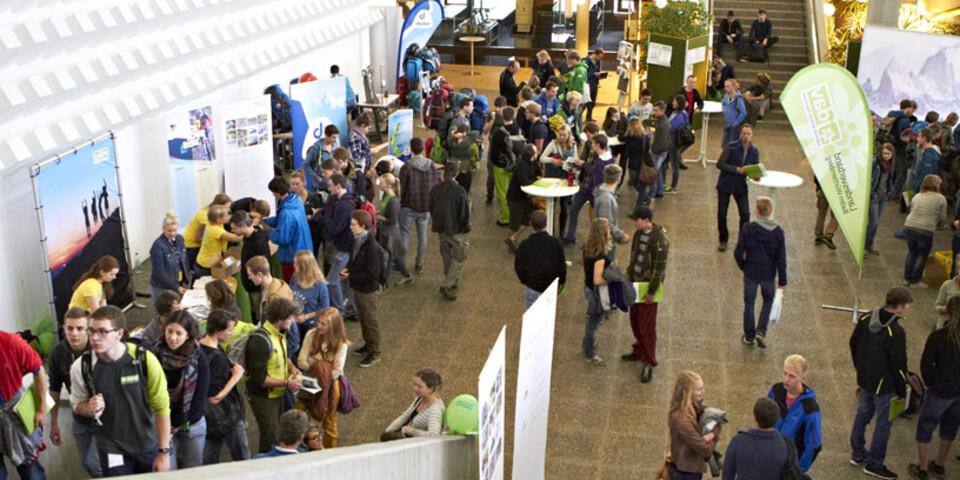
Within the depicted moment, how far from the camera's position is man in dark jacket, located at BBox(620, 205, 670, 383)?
8516mm

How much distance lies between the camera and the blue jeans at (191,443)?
6.19m

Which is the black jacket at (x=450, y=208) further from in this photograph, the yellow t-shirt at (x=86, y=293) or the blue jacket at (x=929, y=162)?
the blue jacket at (x=929, y=162)

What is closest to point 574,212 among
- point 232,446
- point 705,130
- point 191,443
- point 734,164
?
point 734,164

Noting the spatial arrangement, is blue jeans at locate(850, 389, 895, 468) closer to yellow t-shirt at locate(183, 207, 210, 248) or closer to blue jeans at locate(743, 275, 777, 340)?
blue jeans at locate(743, 275, 777, 340)

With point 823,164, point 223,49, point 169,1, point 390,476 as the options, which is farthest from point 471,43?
point 390,476

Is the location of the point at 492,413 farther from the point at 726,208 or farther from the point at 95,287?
the point at 726,208

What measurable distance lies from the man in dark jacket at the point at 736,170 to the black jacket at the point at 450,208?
302 centimetres

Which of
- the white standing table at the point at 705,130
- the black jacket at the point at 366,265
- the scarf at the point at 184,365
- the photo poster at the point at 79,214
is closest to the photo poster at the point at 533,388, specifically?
the scarf at the point at 184,365

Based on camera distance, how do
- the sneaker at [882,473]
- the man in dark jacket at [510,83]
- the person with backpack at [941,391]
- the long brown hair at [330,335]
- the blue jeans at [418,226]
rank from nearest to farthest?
the long brown hair at [330,335]
the person with backpack at [941,391]
the sneaker at [882,473]
the blue jeans at [418,226]
the man in dark jacket at [510,83]

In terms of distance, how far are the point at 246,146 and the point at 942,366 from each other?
794 centimetres

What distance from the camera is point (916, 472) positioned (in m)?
7.53

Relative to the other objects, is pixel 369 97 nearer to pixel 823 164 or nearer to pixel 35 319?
A: pixel 35 319

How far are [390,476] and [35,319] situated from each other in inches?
209

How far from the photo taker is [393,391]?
28.3 ft
